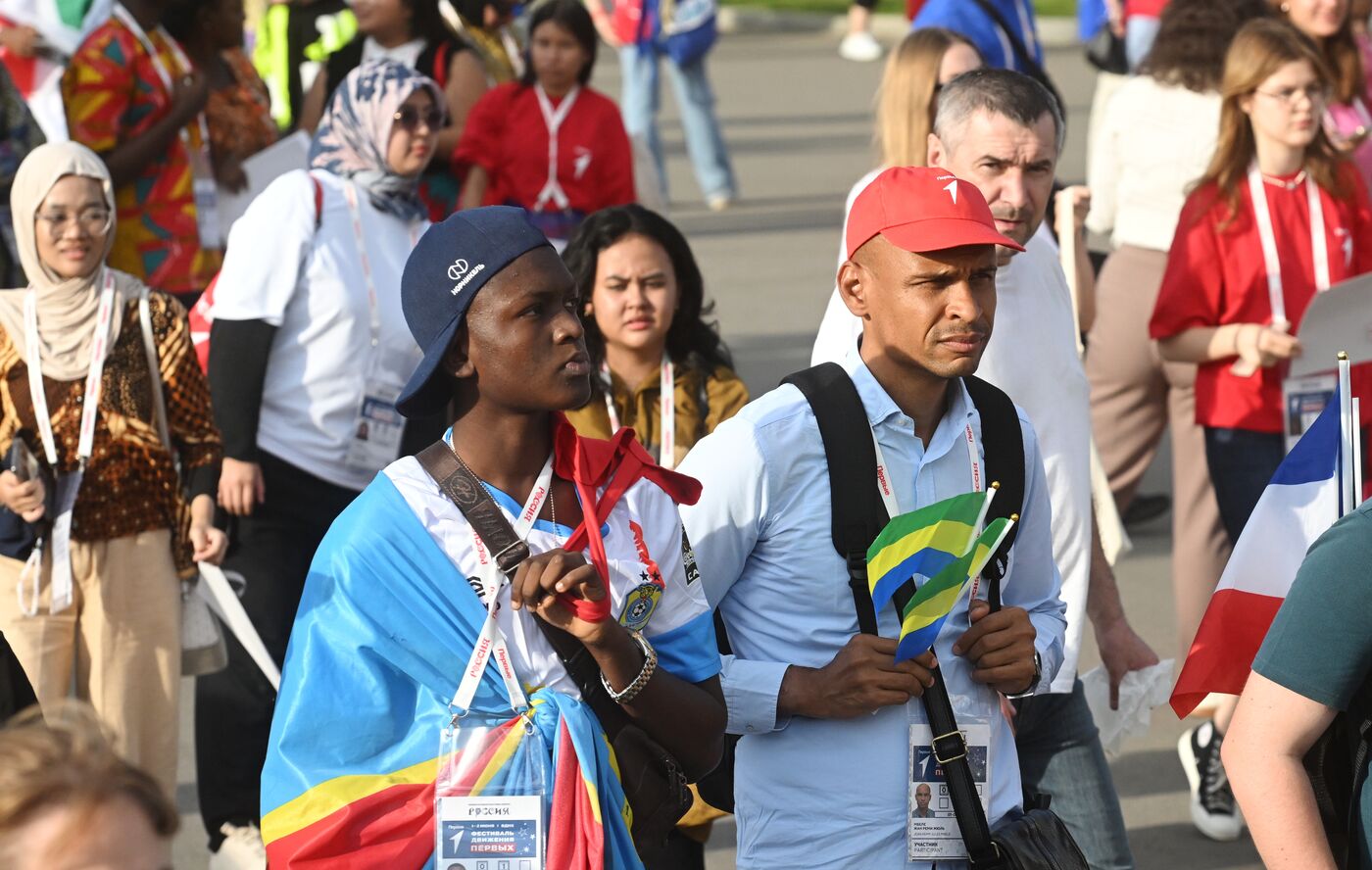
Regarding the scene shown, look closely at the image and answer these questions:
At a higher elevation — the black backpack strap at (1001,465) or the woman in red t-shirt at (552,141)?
the black backpack strap at (1001,465)

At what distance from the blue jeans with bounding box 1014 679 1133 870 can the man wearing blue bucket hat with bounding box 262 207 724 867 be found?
4.05 feet

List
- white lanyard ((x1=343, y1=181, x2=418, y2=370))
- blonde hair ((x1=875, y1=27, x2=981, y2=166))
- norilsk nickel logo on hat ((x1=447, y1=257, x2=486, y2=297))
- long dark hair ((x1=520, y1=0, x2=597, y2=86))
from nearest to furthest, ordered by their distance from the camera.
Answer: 1. norilsk nickel logo on hat ((x1=447, y1=257, x2=486, y2=297))
2. blonde hair ((x1=875, y1=27, x2=981, y2=166))
3. white lanyard ((x1=343, y1=181, x2=418, y2=370))
4. long dark hair ((x1=520, y1=0, x2=597, y2=86))

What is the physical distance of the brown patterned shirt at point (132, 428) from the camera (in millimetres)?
5109

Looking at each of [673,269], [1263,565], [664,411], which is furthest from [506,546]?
[673,269]

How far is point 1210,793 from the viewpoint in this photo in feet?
19.8

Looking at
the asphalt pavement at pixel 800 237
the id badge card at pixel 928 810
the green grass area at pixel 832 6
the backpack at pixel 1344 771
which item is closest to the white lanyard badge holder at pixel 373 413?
the asphalt pavement at pixel 800 237

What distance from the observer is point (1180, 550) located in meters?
6.60

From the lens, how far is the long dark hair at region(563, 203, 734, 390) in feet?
18.0

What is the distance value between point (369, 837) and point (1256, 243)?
3841 mm

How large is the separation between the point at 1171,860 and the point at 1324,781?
304cm

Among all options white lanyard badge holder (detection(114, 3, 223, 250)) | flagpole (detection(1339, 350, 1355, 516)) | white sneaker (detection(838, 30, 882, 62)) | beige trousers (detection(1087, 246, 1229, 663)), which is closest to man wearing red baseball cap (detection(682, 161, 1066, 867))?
flagpole (detection(1339, 350, 1355, 516))

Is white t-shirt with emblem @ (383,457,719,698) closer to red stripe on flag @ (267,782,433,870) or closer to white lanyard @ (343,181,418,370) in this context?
red stripe on flag @ (267,782,433,870)

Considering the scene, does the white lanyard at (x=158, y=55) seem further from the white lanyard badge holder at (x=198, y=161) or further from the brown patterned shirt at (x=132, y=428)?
the brown patterned shirt at (x=132, y=428)

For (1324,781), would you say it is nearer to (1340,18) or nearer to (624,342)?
(624,342)
